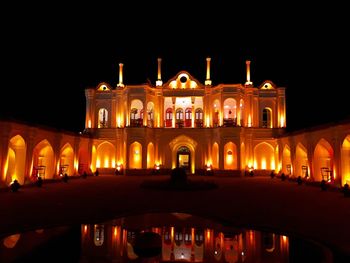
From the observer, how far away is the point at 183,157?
105 feet

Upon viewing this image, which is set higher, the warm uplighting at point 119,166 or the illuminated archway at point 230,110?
the illuminated archway at point 230,110

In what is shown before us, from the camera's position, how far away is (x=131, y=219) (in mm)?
9547

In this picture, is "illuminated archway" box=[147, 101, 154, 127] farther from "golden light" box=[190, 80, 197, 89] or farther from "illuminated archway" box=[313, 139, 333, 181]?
"illuminated archway" box=[313, 139, 333, 181]

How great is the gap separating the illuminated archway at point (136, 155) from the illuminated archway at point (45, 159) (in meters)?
8.89

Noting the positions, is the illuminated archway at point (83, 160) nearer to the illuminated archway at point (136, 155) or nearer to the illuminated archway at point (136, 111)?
the illuminated archway at point (136, 155)

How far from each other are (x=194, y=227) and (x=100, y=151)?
24638 millimetres

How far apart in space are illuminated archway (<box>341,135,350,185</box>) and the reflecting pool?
A: 12272 millimetres

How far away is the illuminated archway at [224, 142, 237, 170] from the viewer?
2984 centimetres

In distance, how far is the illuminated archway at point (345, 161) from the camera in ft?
57.6


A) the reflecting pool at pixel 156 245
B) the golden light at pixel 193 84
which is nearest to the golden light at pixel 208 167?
the golden light at pixel 193 84

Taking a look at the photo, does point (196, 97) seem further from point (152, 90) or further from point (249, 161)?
point (249, 161)

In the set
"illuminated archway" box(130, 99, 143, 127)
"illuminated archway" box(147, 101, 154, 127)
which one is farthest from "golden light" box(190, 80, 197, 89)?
"illuminated archway" box(130, 99, 143, 127)

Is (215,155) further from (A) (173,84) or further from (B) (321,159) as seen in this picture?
(B) (321,159)

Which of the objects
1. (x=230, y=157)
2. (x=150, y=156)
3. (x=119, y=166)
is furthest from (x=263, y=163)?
(x=119, y=166)
